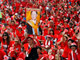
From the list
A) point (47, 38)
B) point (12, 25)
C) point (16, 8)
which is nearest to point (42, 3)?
point (16, 8)

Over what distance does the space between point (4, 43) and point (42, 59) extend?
5.96 ft

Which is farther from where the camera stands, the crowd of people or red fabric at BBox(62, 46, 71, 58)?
red fabric at BBox(62, 46, 71, 58)

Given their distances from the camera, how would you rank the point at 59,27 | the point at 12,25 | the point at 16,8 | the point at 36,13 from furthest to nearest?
the point at 16,8
the point at 12,25
the point at 59,27
the point at 36,13

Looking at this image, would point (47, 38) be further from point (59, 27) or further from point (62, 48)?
point (59, 27)

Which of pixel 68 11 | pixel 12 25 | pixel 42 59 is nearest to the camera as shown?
pixel 42 59

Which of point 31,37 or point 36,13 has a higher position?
point 36,13

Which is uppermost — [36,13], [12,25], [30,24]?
[36,13]

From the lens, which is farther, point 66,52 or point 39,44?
point 39,44

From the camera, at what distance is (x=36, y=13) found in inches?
201

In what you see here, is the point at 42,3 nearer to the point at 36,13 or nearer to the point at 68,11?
the point at 68,11

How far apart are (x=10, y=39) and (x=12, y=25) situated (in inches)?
70.0

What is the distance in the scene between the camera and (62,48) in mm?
5516

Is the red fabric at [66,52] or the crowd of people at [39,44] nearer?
the crowd of people at [39,44]

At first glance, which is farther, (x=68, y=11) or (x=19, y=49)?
(x=68, y=11)
